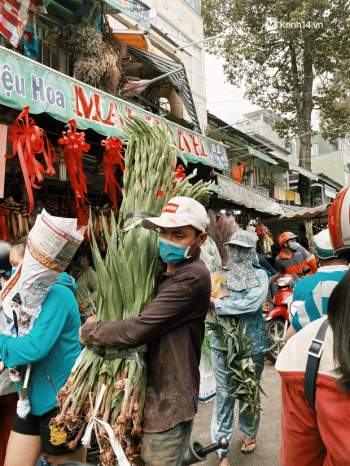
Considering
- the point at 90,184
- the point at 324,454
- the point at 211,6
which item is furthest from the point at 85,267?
the point at 211,6

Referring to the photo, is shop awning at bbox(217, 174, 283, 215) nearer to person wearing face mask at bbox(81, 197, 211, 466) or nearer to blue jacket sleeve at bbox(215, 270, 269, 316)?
blue jacket sleeve at bbox(215, 270, 269, 316)

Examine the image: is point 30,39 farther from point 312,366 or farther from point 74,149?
point 312,366

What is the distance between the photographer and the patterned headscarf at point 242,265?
3436mm

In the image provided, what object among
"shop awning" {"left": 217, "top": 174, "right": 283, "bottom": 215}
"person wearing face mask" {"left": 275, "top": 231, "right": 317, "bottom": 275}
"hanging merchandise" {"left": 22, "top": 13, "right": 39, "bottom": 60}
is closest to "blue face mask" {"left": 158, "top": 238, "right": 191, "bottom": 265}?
"person wearing face mask" {"left": 275, "top": 231, "right": 317, "bottom": 275}

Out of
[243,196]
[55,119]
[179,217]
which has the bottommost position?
[179,217]

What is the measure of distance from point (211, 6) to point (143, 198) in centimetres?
1675

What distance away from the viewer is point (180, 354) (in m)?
1.76

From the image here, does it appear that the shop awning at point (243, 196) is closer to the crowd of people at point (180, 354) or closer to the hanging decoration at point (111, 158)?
the hanging decoration at point (111, 158)

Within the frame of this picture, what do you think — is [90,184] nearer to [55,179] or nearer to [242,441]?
[55,179]

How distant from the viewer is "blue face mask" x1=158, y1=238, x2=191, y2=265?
182 centimetres

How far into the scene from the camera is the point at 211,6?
53.0 feet

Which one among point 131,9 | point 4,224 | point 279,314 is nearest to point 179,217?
point 4,224

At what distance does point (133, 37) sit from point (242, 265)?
21.5 ft
